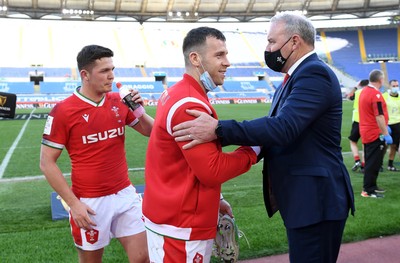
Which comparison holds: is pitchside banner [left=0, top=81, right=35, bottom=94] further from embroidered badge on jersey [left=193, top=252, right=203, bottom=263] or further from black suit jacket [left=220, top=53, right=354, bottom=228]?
black suit jacket [left=220, top=53, right=354, bottom=228]

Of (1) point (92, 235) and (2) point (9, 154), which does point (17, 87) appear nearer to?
(2) point (9, 154)

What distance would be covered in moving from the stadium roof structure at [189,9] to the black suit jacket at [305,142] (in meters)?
43.0

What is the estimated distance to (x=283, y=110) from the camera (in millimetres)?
2086

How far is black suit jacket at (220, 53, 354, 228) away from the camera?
79.1 inches

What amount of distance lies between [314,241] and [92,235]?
65.2 inches

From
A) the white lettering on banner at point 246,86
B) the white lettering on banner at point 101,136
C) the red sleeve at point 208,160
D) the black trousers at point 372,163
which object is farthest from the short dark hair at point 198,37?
the white lettering on banner at point 246,86

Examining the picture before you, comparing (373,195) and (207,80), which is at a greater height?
(207,80)

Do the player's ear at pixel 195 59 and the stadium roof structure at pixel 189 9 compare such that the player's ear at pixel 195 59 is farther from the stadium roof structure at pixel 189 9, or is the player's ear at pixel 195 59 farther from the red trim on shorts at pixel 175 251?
the stadium roof structure at pixel 189 9

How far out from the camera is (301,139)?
7.10 ft

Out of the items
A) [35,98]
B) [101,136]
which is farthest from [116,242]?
[35,98]

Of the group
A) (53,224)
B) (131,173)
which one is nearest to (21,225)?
(53,224)

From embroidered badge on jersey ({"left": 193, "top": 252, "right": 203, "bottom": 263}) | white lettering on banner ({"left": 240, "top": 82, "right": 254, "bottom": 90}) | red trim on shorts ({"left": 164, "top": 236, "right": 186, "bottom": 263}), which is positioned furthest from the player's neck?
white lettering on banner ({"left": 240, "top": 82, "right": 254, "bottom": 90})

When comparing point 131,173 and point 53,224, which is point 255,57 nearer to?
point 131,173

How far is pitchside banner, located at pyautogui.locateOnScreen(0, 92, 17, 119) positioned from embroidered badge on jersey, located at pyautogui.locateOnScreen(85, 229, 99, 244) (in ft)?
3.38
